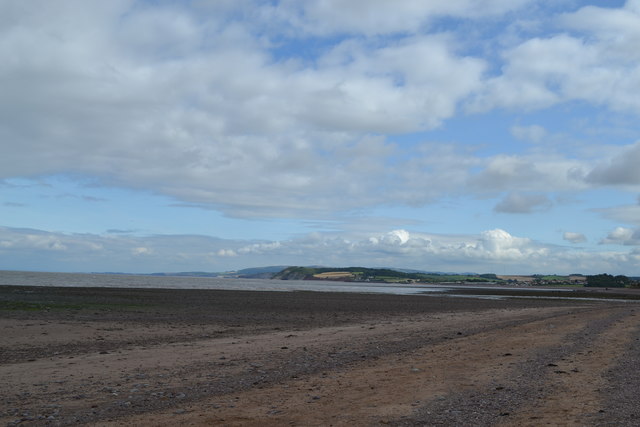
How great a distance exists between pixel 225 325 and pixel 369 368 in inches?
588

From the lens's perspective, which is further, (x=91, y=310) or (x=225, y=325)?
(x=91, y=310)

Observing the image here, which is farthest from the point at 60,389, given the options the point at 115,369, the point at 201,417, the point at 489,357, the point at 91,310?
the point at 91,310

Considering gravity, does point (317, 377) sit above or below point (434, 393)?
below

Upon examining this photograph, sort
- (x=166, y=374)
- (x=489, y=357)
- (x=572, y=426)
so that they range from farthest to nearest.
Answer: (x=489, y=357)
(x=166, y=374)
(x=572, y=426)

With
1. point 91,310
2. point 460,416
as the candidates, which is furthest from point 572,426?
point 91,310

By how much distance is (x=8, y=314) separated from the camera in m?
29.8

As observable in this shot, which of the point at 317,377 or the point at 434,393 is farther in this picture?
the point at 317,377

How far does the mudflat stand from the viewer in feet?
30.7

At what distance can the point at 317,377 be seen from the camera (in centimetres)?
1327

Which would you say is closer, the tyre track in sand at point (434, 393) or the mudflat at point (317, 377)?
the tyre track in sand at point (434, 393)

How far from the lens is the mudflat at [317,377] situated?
937 centimetres

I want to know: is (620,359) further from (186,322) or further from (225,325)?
(186,322)

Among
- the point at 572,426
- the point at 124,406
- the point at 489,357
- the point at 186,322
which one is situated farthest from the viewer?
the point at 186,322

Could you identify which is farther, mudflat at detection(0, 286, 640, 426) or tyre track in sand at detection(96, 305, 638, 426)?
mudflat at detection(0, 286, 640, 426)
